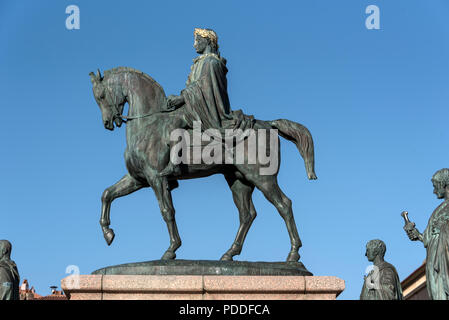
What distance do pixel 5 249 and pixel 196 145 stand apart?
155 inches

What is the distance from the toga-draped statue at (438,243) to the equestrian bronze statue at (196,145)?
3.03m

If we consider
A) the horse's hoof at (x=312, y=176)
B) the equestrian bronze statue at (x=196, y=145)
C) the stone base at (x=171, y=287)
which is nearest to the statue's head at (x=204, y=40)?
the equestrian bronze statue at (x=196, y=145)

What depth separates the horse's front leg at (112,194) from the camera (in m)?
15.2

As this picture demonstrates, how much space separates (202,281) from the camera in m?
13.2

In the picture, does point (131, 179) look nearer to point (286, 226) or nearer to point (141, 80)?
point (141, 80)

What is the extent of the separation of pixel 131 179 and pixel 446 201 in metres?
5.87

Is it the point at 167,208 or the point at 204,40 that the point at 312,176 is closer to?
the point at 167,208

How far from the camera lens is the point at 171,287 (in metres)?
13.1

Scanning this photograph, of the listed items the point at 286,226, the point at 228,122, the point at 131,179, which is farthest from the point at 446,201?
the point at 131,179

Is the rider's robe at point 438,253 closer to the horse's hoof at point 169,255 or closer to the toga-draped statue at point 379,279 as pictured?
the toga-draped statue at point 379,279

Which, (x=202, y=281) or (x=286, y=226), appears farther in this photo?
(x=286, y=226)

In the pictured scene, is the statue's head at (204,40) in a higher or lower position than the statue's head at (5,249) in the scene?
higher

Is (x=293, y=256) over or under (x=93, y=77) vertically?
under

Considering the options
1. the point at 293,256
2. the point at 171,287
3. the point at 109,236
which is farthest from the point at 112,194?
the point at 293,256
